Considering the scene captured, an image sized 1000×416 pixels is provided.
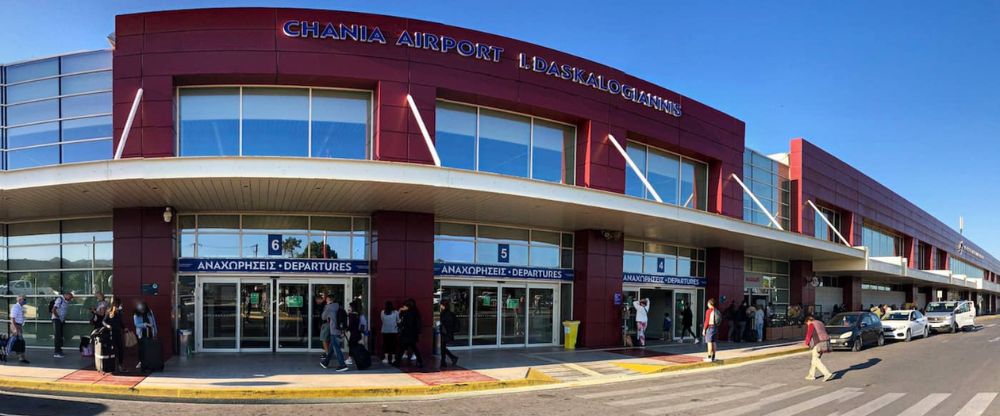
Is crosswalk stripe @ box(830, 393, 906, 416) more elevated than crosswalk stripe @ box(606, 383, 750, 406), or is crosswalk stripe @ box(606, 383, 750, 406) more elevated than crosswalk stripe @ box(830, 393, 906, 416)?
crosswalk stripe @ box(830, 393, 906, 416)

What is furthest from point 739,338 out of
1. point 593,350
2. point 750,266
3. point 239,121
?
point 239,121

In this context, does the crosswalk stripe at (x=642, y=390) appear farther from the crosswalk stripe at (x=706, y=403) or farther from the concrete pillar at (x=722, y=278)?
the concrete pillar at (x=722, y=278)

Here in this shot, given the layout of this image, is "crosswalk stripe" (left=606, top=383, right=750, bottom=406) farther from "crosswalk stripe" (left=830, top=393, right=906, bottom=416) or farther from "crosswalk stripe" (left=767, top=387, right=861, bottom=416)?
"crosswalk stripe" (left=830, top=393, right=906, bottom=416)

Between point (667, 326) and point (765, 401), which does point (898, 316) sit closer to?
point (667, 326)

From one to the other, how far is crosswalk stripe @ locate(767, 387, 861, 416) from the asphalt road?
0.02 m

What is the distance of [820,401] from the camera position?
38.1 feet

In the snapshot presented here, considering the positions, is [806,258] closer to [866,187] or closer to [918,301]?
[866,187]

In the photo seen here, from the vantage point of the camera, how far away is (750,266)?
2836cm

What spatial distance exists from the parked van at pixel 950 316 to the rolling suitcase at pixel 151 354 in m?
32.4

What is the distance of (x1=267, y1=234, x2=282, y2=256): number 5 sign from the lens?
54.4 feet

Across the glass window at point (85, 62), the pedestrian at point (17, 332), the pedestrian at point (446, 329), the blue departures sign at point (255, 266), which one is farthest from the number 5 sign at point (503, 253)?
the pedestrian at point (17, 332)

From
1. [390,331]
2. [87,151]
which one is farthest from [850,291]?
[87,151]

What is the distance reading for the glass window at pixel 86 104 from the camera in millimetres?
15711

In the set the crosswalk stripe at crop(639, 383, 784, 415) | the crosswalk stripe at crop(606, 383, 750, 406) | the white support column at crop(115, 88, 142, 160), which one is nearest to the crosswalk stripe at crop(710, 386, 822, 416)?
the crosswalk stripe at crop(639, 383, 784, 415)
